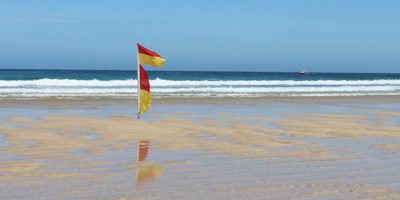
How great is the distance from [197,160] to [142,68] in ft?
16.0

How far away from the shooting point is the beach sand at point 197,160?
3886 millimetres

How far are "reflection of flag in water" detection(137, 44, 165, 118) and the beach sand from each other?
99 centimetres

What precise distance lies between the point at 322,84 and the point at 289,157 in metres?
35.4

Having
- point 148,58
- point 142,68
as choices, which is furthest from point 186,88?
point 148,58

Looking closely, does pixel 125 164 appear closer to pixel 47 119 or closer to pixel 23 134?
pixel 23 134

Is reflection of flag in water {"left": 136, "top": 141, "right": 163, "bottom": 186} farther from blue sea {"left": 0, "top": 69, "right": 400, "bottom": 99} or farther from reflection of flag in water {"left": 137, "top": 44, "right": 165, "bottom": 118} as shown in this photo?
blue sea {"left": 0, "top": 69, "right": 400, "bottom": 99}

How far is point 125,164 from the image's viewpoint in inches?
197

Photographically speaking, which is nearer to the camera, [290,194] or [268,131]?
[290,194]

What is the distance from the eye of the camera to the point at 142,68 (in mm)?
9789

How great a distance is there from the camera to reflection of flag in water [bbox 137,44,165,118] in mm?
9438

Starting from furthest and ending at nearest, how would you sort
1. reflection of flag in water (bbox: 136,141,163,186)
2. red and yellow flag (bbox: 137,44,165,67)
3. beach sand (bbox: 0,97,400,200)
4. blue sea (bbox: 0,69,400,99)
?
blue sea (bbox: 0,69,400,99) < red and yellow flag (bbox: 137,44,165,67) < reflection of flag in water (bbox: 136,141,163,186) < beach sand (bbox: 0,97,400,200)

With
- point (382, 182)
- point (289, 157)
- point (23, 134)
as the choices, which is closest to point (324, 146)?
point (289, 157)

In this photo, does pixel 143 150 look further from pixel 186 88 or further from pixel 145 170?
pixel 186 88

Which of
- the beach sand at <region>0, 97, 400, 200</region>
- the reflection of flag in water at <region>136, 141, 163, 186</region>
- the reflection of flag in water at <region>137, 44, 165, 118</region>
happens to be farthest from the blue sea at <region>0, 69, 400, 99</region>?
the reflection of flag in water at <region>136, 141, 163, 186</region>
